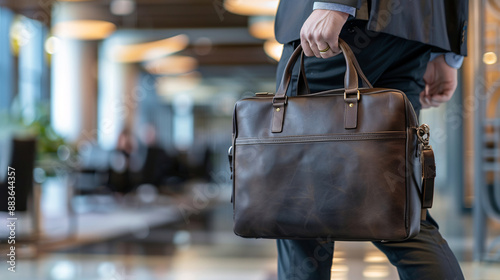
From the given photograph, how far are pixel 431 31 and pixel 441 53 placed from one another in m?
0.19

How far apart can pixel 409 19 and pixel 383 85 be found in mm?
142

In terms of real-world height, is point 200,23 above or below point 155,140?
above

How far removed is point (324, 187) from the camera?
859 millimetres

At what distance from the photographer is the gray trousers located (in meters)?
0.88

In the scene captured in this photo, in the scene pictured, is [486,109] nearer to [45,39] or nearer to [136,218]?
[136,218]

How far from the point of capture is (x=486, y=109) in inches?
124

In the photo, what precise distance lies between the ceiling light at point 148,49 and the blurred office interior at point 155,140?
36 mm

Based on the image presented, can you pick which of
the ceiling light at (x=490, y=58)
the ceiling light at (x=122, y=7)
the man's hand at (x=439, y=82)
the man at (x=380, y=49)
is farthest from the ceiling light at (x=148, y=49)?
the man at (x=380, y=49)

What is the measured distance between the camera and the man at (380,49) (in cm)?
86

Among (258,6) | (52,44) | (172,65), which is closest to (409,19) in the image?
(258,6)

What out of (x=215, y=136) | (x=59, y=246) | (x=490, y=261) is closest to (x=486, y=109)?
(x=490, y=261)

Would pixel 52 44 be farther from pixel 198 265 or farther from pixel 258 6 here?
pixel 198 265

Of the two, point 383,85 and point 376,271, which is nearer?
point 383,85

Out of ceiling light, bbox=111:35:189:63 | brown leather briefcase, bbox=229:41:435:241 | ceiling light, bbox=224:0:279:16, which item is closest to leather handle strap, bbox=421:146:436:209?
brown leather briefcase, bbox=229:41:435:241
